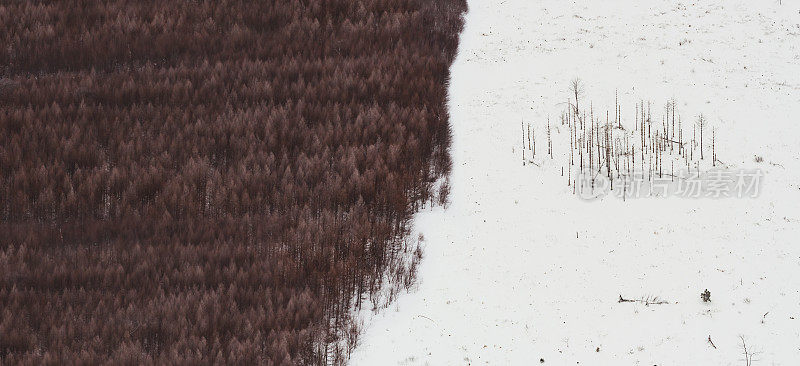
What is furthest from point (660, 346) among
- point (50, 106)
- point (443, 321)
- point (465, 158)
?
point (50, 106)

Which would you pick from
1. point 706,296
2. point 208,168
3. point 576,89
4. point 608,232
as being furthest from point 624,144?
point 208,168

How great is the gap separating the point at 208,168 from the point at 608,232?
15.2 feet

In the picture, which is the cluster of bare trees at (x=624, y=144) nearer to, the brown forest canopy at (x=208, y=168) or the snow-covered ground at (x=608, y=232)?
the snow-covered ground at (x=608, y=232)

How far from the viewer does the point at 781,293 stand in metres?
7.18

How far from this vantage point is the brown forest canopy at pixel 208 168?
6.75 m

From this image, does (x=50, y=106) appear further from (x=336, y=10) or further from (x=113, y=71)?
(x=336, y=10)

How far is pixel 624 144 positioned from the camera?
377 inches

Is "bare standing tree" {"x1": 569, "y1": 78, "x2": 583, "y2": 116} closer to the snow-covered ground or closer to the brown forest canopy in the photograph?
the snow-covered ground

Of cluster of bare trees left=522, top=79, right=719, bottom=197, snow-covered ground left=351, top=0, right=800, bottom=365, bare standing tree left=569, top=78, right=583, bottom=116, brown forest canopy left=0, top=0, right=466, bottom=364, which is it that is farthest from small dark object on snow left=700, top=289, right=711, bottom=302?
bare standing tree left=569, top=78, right=583, bottom=116

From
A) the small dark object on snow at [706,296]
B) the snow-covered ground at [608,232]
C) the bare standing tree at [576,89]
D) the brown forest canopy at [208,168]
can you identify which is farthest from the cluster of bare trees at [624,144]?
the small dark object on snow at [706,296]

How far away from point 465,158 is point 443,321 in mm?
2931

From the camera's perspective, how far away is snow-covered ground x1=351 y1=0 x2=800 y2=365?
684 cm

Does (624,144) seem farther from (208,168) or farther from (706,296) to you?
(208,168)

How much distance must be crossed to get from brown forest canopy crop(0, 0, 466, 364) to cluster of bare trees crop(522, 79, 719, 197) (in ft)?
5.12
